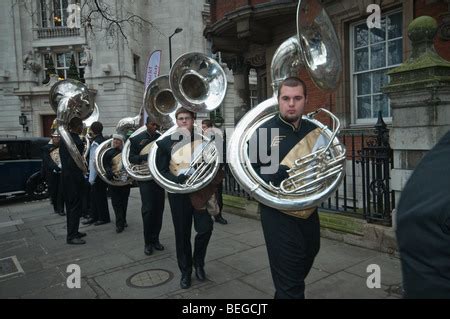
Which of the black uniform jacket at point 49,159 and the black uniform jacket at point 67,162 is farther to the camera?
the black uniform jacket at point 49,159

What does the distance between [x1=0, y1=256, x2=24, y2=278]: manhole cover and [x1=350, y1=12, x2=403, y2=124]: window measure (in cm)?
734

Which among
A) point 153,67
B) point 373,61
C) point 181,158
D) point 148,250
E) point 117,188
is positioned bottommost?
point 148,250

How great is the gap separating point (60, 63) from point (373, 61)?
1005 inches

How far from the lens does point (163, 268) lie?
4316 millimetres

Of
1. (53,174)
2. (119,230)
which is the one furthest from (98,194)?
(53,174)

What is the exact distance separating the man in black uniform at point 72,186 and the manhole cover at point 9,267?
2.73ft

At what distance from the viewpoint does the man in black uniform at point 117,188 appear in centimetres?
623

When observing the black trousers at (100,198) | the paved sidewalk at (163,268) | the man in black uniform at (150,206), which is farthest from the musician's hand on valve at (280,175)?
the black trousers at (100,198)

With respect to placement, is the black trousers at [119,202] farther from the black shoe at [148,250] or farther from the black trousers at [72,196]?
the black shoe at [148,250]

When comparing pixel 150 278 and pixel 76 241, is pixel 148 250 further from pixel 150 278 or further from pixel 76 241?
pixel 76 241

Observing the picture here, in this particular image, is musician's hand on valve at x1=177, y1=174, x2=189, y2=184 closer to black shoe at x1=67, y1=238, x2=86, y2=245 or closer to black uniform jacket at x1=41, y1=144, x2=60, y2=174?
black shoe at x1=67, y1=238, x2=86, y2=245

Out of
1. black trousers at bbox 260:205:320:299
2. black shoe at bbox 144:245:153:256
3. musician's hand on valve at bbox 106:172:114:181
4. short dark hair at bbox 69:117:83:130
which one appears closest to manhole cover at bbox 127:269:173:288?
black shoe at bbox 144:245:153:256

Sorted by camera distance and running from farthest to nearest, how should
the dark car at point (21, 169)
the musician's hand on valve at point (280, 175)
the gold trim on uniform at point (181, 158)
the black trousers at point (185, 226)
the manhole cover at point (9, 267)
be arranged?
the dark car at point (21, 169)
the manhole cover at point (9, 267)
the gold trim on uniform at point (181, 158)
the black trousers at point (185, 226)
the musician's hand on valve at point (280, 175)

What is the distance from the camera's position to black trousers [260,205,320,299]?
2.49m
